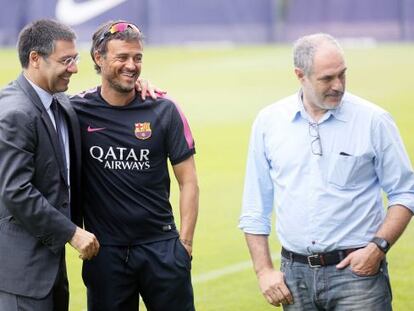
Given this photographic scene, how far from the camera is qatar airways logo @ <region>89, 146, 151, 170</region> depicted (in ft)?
18.1

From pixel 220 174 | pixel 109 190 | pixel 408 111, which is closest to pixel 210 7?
pixel 408 111

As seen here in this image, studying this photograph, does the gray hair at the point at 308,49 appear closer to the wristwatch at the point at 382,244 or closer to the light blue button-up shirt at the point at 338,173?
the light blue button-up shirt at the point at 338,173

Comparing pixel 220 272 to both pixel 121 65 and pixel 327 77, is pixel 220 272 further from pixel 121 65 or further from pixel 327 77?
pixel 327 77

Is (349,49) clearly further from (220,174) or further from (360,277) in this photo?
(360,277)

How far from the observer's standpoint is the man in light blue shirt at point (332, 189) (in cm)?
490

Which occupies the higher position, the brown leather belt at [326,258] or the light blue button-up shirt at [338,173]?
the light blue button-up shirt at [338,173]

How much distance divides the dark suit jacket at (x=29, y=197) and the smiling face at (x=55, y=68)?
0.09 meters

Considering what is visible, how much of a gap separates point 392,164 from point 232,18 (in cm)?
2247

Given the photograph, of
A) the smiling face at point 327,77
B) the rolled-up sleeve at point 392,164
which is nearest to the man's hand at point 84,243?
the smiling face at point 327,77

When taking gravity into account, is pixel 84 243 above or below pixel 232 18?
above

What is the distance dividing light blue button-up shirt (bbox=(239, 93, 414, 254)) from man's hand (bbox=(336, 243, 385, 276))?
0.29 feet

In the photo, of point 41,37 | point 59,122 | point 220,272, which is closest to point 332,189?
point 59,122

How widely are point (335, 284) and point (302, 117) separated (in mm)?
838

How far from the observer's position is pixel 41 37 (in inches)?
205
